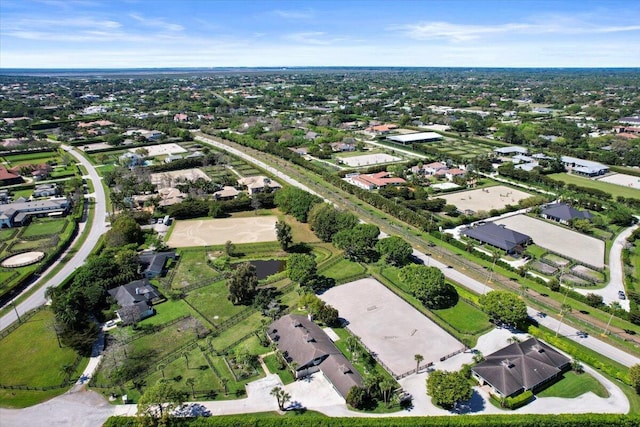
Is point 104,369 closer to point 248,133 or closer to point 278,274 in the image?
point 278,274

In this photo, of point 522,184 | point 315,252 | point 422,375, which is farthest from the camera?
point 522,184

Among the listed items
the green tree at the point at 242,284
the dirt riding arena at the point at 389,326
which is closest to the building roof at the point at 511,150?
the dirt riding arena at the point at 389,326

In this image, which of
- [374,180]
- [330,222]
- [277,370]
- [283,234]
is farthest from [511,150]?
[277,370]

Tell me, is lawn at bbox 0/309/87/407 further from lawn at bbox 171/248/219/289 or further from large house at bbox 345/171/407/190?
large house at bbox 345/171/407/190

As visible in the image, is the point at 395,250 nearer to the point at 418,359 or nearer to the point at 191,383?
the point at 418,359

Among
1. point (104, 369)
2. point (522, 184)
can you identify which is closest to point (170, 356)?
point (104, 369)

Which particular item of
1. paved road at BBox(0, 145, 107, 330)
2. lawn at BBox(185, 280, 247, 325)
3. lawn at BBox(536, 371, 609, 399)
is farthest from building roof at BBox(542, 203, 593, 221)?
paved road at BBox(0, 145, 107, 330)
